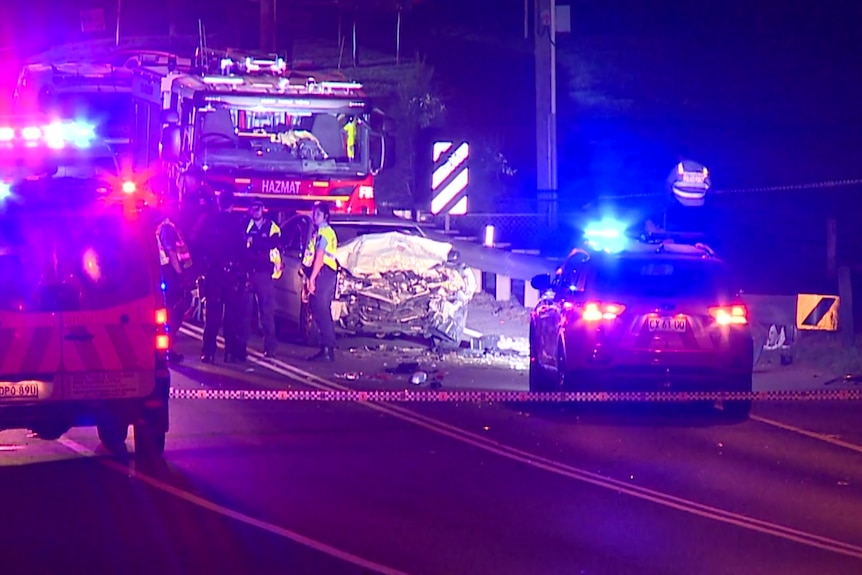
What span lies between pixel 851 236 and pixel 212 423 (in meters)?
14.8

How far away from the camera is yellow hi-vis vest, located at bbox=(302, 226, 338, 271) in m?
18.0

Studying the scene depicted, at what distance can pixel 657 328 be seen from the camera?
1370 cm

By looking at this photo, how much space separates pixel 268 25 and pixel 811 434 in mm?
20170

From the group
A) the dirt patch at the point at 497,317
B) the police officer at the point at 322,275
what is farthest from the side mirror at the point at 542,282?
the dirt patch at the point at 497,317

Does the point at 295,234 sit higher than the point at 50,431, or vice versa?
the point at 295,234

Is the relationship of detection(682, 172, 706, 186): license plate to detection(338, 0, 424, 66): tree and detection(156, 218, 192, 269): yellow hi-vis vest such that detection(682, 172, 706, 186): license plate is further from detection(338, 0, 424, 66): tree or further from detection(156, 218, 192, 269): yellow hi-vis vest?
detection(338, 0, 424, 66): tree

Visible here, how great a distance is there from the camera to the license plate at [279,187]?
21141 mm

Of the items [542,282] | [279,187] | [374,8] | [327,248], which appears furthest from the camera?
[374,8]

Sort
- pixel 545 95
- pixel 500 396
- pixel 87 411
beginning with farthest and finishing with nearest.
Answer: pixel 545 95 → pixel 500 396 → pixel 87 411

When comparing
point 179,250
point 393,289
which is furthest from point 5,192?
point 393,289

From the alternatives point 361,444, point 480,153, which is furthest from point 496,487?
point 480,153

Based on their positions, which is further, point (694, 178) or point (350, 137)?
point (350, 137)

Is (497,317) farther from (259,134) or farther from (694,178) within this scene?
(259,134)

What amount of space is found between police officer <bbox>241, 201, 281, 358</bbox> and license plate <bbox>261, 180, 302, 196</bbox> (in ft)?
8.66
